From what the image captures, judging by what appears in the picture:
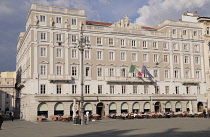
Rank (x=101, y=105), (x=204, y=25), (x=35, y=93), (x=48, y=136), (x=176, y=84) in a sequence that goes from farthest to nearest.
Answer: (x=204, y=25), (x=176, y=84), (x=101, y=105), (x=35, y=93), (x=48, y=136)

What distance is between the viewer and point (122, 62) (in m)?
62.0

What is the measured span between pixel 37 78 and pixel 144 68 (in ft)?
68.0

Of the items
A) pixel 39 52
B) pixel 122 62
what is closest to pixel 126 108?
pixel 122 62

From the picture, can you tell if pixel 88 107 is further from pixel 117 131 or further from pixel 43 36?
pixel 117 131

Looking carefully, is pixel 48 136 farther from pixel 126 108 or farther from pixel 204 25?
pixel 204 25

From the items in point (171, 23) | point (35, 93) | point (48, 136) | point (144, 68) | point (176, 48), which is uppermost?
point (171, 23)

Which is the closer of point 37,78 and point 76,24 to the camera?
point 37,78

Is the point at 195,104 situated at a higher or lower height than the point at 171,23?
lower

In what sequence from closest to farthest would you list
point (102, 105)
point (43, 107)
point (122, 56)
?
1. point (43, 107)
2. point (102, 105)
3. point (122, 56)

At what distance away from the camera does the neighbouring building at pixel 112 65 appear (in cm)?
5544

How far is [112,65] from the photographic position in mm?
60906

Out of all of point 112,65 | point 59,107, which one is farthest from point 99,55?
point 59,107

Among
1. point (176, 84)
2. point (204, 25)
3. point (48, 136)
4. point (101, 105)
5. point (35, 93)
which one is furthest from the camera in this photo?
point (204, 25)

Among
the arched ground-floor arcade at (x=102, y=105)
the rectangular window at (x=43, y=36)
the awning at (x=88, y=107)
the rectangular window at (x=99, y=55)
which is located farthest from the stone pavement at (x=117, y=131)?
the rectangular window at (x=99, y=55)
